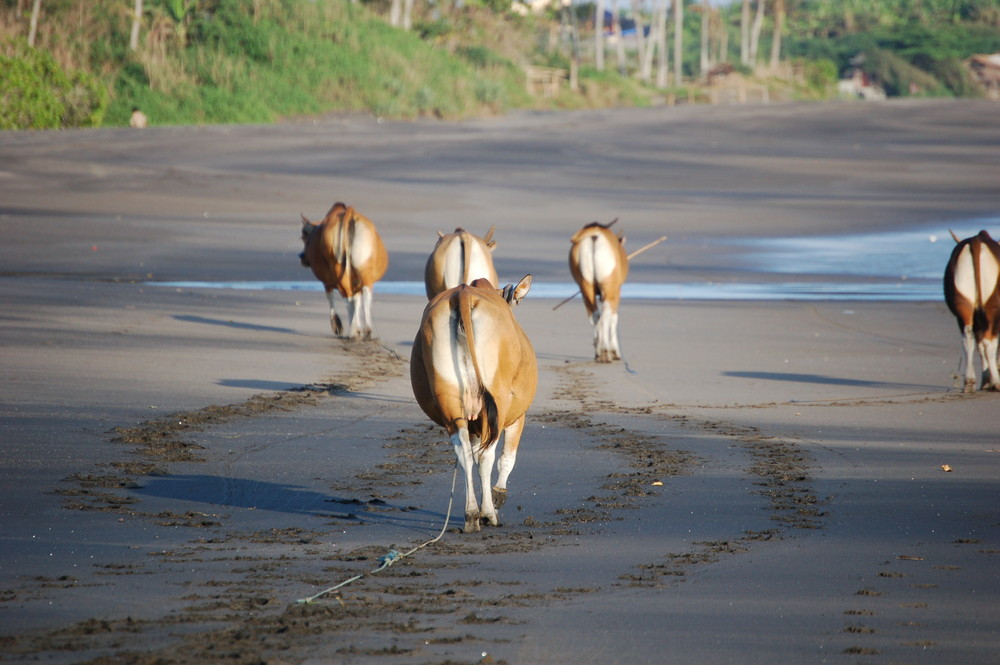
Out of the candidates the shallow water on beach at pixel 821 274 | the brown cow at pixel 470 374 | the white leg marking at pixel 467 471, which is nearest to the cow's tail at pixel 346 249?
the shallow water on beach at pixel 821 274

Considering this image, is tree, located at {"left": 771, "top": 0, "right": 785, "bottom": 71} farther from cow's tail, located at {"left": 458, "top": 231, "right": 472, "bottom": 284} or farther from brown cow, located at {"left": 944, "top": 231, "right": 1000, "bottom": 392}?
cow's tail, located at {"left": 458, "top": 231, "right": 472, "bottom": 284}

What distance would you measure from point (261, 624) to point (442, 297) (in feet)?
8.02

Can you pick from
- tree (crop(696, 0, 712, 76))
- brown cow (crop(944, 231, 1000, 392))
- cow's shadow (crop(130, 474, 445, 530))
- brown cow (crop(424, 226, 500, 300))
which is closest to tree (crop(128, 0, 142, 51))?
brown cow (crop(424, 226, 500, 300))

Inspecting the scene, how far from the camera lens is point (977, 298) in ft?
38.9

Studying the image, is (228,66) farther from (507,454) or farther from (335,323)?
(507,454)

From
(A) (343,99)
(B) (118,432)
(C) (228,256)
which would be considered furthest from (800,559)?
(A) (343,99)

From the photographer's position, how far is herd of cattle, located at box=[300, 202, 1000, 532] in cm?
679

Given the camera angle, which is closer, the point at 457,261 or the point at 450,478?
the point at 450,478

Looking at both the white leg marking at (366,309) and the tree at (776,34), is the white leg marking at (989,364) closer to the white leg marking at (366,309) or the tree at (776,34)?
the white leg marking at (366,309)

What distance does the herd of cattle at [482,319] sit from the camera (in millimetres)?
6789

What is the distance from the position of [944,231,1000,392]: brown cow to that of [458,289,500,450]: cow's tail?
255 inches

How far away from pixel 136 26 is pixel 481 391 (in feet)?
130

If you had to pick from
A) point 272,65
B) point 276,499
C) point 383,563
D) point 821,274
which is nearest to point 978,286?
point 276,499

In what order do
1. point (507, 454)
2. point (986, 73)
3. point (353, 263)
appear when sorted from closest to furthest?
point (507, 454) < point (353, 263) < point (986, 73)
